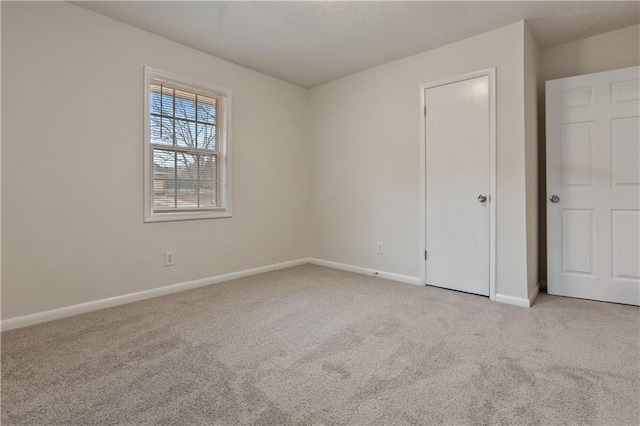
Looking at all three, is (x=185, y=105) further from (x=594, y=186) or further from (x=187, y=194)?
(x=594, y=186)

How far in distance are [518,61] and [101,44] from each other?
350 cm

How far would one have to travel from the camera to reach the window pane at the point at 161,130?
295 centimetres

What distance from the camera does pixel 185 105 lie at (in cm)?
320

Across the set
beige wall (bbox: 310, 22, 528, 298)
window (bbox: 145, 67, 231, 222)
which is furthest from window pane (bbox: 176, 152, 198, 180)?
beige wall (bbox: 310, 22, 528, 298)

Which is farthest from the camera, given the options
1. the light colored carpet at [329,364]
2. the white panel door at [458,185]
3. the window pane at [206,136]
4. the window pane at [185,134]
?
the window pane at [206,136]

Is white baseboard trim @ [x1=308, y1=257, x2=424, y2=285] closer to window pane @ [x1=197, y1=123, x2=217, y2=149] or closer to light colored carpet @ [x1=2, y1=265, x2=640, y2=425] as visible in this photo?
light colored carpet @ [x1=2, y1=265, x2=640, y2=425]

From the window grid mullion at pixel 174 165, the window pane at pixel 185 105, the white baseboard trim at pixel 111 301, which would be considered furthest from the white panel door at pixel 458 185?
the window grid mullion at pixel 174 165

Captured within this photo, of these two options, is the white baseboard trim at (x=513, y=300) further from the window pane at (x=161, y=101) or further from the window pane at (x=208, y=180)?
the window pane at (x=161, y=101)

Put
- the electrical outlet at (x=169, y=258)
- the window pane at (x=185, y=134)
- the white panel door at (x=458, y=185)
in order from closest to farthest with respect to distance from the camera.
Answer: the white panel door at (x=458, y=185)
the electrical outlet at (x=169, y=258)
the window pane at (x=185, y=134)

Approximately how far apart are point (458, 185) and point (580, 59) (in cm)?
165

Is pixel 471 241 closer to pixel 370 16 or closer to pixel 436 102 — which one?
pixel 436 102

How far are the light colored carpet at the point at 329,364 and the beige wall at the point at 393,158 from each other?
791 millimetres

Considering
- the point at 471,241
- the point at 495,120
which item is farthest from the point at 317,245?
the point at 495,120

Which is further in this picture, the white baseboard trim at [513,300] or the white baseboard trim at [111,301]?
the white baseboard trim at [513,300]
